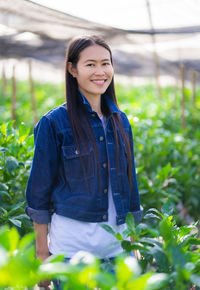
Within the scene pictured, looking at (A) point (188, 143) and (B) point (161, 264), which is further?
(A) point (188, 143)

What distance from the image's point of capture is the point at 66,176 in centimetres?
157

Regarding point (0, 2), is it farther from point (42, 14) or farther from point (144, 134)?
point (144, 134)

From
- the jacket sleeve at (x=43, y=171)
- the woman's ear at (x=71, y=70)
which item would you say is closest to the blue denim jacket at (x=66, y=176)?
the jacket sleeve at (x=43, y=171)

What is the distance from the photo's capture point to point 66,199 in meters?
1.56

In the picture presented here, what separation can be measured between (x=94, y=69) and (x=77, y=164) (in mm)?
385

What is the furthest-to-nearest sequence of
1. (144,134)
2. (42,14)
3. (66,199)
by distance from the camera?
(144,134), (42,14), (66,199)

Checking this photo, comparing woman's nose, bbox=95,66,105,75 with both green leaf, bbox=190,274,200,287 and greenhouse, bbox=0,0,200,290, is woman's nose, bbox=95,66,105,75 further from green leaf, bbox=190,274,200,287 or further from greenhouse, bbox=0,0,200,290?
green leaf, bbox=190,274,200,287

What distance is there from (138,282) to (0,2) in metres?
2.72

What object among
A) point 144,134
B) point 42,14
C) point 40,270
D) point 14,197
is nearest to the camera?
point 40,270

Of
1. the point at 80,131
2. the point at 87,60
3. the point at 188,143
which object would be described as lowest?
the point at 188,143

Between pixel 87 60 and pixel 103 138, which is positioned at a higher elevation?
pixel 87 60

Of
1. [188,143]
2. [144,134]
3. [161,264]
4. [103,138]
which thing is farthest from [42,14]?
[161,264]

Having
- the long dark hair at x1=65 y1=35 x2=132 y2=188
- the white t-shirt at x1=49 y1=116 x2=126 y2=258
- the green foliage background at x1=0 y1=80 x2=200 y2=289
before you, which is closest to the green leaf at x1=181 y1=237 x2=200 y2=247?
the green foliage background at x1=0 y1=80 x2=200 y2=289

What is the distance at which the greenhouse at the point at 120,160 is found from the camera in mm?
813
